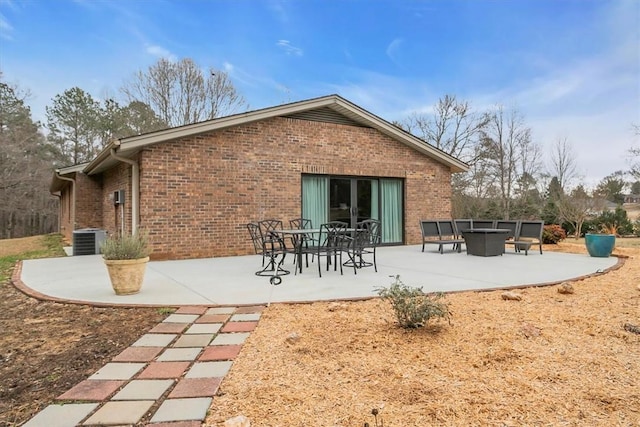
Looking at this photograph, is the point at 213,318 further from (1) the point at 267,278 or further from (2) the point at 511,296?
(2) the point at 511,296

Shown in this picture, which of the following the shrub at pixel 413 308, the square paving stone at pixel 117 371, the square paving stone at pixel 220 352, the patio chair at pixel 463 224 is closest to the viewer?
the square paving stone at pixel 117 371

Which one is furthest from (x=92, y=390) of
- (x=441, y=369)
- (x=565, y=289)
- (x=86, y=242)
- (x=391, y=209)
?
(x=391, y=209)

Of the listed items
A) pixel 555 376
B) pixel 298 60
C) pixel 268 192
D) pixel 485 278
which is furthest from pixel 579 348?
pixel 298 60

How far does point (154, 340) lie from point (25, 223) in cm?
2952

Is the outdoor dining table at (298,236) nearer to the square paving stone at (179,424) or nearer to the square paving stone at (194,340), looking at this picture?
the square paving stone at (194,340)

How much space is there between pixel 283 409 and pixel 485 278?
14.7 ft

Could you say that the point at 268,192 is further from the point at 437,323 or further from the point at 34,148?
the point at 34,148

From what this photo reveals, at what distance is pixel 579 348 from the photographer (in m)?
2.74

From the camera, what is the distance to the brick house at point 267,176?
7.83 meters

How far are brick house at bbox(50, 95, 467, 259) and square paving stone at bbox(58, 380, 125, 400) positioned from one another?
5853 millimetres

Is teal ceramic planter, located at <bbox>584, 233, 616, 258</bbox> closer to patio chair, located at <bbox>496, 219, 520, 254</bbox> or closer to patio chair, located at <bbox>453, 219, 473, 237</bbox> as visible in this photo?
patio chair, located at <bbox>496, 219, 520, 254</bbox>

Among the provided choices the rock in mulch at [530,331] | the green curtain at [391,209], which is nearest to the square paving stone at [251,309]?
the rock in mulch at [530,331]

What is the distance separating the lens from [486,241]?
319 inches

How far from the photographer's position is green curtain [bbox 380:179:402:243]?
414 inches
